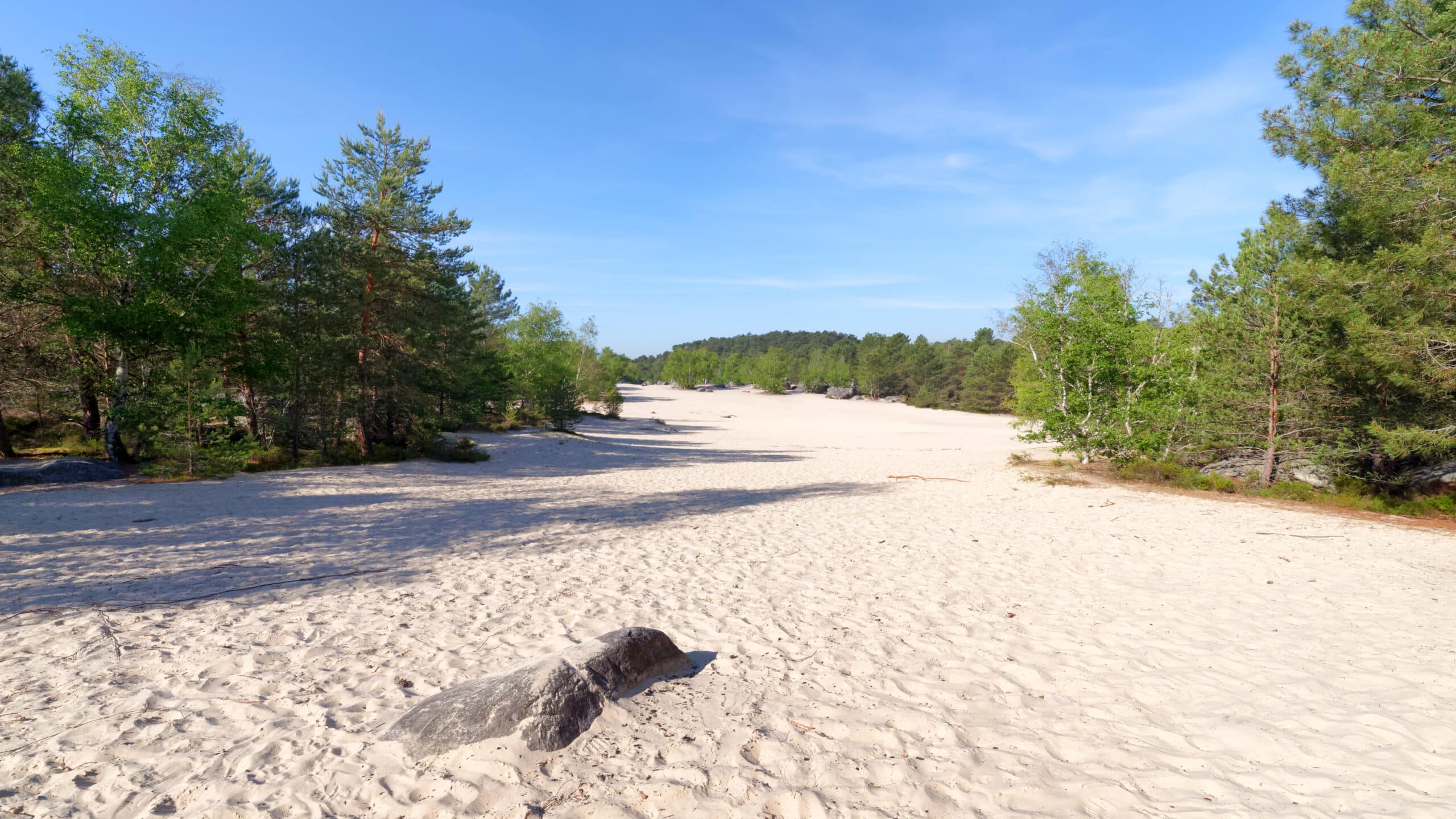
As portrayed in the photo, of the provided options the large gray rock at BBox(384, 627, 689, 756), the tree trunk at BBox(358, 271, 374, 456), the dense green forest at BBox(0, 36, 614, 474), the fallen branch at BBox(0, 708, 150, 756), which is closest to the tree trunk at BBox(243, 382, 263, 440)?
the dense green forest at BBox(0, 36, 614, 474)

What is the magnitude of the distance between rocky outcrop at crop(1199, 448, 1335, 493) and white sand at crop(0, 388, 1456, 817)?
2.94 metres

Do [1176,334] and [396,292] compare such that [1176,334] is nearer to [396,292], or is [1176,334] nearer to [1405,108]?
[1405,108]

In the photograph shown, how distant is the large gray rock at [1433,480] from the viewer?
40.3ft

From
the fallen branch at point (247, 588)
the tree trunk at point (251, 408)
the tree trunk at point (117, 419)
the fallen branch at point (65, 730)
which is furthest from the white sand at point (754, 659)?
the tree trunk at point (251, 408)

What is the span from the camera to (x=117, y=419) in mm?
13734

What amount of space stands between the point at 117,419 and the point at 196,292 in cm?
340

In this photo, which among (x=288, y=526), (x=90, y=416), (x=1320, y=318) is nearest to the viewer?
(x=288, y=526)

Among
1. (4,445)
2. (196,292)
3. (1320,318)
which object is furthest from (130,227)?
(1320,318)

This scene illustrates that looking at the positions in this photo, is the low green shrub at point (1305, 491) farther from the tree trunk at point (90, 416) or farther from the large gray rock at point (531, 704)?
the tree trunk at point (90, 416)

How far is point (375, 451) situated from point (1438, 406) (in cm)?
2561

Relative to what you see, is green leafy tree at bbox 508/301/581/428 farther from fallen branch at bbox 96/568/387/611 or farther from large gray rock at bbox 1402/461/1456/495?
large gray rock at bbox 1402/461/1456/495

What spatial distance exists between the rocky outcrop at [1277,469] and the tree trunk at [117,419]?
26.6m

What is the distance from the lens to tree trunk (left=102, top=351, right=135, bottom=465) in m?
14.1

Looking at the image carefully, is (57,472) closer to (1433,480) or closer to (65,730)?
(65,730)
